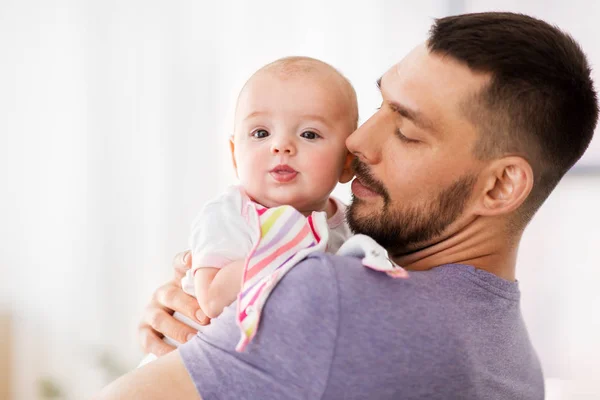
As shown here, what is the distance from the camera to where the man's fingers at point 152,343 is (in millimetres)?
1611

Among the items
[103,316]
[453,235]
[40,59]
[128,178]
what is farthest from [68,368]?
[453,235]

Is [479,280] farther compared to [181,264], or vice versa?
[181,264]

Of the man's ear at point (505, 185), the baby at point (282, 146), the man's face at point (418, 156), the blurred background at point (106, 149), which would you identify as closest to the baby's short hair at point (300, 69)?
the baby at point (282, 146)

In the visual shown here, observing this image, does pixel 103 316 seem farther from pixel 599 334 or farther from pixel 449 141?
pixel 449 141

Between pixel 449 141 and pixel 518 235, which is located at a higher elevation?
pixel 449 141

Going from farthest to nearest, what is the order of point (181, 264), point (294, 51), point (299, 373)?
point (294, 51) → point (181, 264) → point (299, 373)

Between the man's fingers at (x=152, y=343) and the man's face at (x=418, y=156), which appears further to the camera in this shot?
the man's fingers at (x=152, y=343)

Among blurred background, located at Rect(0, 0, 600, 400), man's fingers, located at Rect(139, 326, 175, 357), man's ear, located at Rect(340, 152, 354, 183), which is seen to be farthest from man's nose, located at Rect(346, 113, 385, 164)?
blurred background, located at Rect(0, 0, 600, 400)

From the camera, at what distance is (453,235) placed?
1.50 meters

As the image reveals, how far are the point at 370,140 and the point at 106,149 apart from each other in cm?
233

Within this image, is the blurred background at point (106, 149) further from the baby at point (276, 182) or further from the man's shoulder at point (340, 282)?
the man's shoulder at point (340, 282)

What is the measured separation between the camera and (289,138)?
151cm

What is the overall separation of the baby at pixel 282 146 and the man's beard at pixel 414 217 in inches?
4.0

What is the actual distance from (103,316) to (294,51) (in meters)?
1.55
